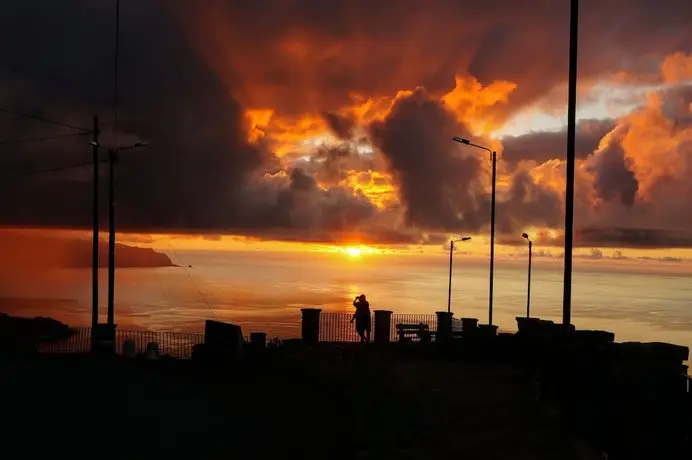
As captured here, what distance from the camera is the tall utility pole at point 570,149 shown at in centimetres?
1811

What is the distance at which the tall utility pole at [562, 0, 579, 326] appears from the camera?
59.4ft

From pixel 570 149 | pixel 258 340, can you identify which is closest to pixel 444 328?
pixel 258 340

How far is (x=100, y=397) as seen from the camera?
18.6 meters

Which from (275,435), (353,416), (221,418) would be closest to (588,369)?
(353,416)

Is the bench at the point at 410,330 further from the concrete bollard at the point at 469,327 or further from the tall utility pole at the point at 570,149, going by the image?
the tall utility pole at the point at 570,149

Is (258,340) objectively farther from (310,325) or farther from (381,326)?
(381,326)

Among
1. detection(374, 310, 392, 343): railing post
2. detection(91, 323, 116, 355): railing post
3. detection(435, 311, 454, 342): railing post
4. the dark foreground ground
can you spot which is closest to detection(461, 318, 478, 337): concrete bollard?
detection(435, 311, 454, 342): railing post

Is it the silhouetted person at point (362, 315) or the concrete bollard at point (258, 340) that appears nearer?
the concrete bollard at point (258, 340)

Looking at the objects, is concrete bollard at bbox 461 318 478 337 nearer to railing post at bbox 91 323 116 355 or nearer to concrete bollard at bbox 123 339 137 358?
concrete bollard at bbox 123 339 137 358

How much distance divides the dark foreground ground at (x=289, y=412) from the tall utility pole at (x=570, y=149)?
8.03 ft

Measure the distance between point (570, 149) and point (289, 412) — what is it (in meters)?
8.68

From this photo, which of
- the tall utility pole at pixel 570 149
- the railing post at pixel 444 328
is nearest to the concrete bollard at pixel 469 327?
the railing post at pixel 444 328

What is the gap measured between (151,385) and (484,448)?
38.5 ft

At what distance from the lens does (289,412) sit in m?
15.9
